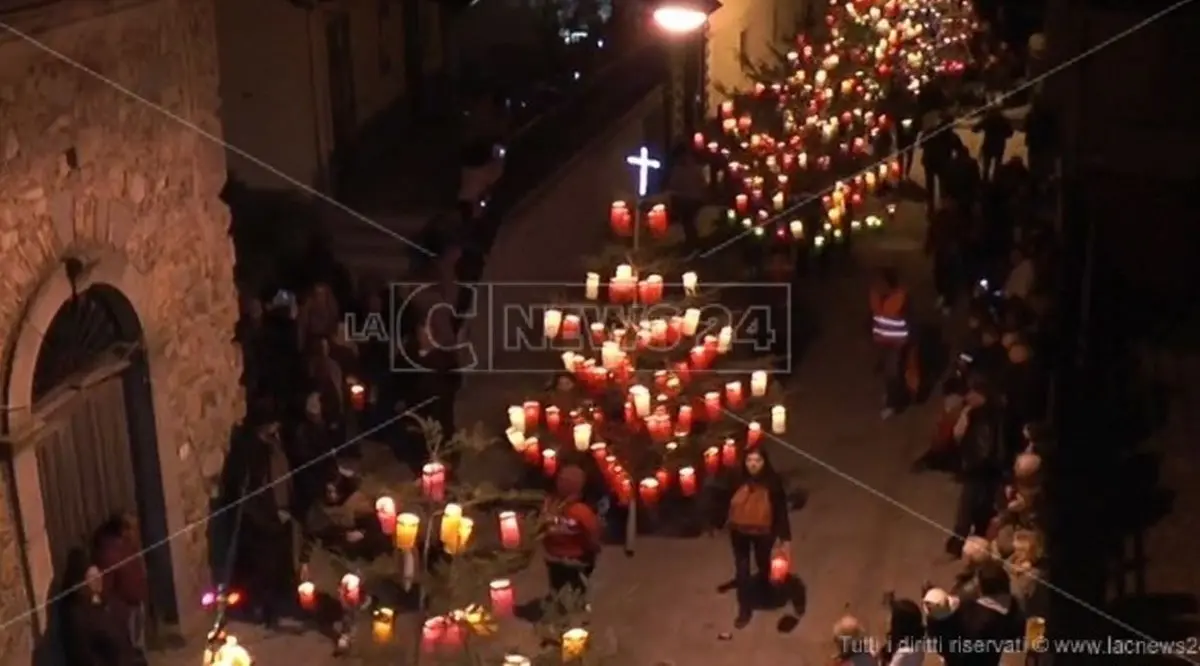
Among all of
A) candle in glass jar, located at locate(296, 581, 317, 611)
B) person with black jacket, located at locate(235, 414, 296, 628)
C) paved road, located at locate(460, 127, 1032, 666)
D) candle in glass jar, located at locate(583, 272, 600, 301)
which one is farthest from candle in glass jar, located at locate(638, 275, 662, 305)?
candle in glass jar, located at locate(296, 581, 317, 611)

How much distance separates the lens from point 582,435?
1243cm

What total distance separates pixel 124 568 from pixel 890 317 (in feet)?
24.1

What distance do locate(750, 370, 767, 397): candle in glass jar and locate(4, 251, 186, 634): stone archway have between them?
4.42m

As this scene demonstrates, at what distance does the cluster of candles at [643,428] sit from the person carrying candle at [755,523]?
2.62 ft

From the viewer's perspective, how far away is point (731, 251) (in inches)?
701

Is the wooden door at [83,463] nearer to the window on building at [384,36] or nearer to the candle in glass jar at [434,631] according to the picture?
the candle in glass jar at [434,631]

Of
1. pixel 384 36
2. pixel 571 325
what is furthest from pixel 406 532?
pixel 384 36

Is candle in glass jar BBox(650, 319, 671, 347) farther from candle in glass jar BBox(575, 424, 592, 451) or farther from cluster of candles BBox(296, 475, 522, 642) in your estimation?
cluster of candles BBox(296, 475, 522, 642)

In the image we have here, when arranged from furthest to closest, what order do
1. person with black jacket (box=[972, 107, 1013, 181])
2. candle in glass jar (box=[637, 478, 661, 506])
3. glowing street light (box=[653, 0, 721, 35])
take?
person with black jacket (box=[972, 107, 1013, 181]), candle in glass jar (box=[637, 478, 661, 506]), glowing street light (box=[653, 0, 721, 35])

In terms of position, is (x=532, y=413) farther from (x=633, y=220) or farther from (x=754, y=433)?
(x=633, y=220)

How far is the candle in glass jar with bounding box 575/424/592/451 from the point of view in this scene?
40.8ft

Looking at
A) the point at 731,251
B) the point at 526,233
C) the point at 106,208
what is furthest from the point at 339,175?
the point at 106,208

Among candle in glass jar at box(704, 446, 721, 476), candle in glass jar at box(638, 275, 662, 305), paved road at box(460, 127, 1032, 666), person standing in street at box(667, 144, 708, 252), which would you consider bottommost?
paved road at box(460, 127, 1032, 666)

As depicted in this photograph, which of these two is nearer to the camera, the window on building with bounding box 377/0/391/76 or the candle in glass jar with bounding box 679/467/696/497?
the candle in glass jar with bounding box 679/467/696/497
